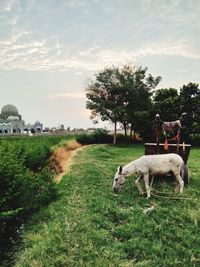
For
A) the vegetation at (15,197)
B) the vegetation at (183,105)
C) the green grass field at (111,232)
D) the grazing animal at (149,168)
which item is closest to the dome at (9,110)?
the vegetation at (183,105)

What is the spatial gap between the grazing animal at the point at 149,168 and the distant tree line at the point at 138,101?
29.9 m

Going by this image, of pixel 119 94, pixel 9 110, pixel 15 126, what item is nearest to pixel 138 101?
pixel 119 94

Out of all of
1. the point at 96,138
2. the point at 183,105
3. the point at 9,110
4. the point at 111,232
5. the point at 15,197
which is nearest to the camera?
the point at 111,232

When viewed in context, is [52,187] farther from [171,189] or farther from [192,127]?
[192,127]

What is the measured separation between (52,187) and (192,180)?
6.47 m

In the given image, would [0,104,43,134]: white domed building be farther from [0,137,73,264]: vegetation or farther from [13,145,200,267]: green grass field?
[13,145,200,267]: green grass field

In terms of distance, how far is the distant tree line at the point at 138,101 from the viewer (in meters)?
43.2

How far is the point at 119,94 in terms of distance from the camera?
1758 inches

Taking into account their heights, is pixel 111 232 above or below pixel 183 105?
below

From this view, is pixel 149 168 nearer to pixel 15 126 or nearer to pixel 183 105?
pixel 183 105

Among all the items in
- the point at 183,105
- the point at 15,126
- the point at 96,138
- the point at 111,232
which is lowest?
the point at 111,232

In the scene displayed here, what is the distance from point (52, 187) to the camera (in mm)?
13461

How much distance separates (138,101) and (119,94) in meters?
2.70

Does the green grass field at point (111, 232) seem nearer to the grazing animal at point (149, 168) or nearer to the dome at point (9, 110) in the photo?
the grazing animal at point (149, 168)
